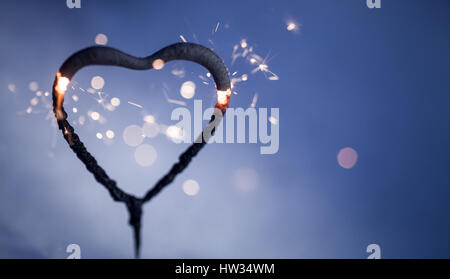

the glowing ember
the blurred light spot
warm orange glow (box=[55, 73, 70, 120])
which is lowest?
warm orange glow (box=[55, 73, 70, 120])

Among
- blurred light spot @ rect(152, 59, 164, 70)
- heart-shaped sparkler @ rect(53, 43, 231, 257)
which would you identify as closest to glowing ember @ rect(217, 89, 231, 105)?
heart-shaped sparkler @ rect(53, 43, 231, 257)

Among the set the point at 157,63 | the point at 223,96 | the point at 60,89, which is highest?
the point at 157,63

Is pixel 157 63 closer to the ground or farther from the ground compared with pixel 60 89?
farther from the ground

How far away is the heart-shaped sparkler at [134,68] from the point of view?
11.7 ft

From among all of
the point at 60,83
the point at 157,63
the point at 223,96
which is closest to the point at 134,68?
the point at 157,63

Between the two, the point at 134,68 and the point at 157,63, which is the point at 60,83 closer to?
the point at 134,68

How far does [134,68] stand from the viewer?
12.2 feet

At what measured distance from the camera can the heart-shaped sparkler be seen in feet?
11.7

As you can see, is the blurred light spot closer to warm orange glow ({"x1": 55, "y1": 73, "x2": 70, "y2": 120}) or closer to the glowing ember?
the glowing ember
